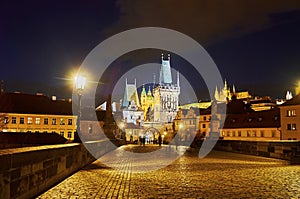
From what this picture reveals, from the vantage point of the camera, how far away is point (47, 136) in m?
46.4

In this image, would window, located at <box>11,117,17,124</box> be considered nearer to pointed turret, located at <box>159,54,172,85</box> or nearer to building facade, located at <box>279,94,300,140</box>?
building facade, located at <box>279,94,300,140</box>

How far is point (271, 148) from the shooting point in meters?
25.0

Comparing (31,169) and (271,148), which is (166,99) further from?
(31,169)

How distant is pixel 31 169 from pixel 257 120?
70.6 m

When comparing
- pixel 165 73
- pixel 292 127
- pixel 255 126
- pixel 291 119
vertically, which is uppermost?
pixel 165 73

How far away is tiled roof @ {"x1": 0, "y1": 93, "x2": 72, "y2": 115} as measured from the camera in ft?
238

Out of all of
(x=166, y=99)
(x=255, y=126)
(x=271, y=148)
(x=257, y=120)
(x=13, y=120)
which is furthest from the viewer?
(x=166, y=99)

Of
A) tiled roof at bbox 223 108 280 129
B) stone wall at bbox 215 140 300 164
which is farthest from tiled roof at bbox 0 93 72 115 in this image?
stone wall at bbox 215 140 300 164

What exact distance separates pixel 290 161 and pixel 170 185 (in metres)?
12.7

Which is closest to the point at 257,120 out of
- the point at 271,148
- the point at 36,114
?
the point at 36,114

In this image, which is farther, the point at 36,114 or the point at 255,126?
the point at 36,114

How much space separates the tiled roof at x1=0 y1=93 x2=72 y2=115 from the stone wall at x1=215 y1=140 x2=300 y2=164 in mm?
50471

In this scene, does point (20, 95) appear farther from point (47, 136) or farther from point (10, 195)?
point (10, 195)

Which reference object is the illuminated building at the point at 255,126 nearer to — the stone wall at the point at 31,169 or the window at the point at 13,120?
the window at the point at 13,120
